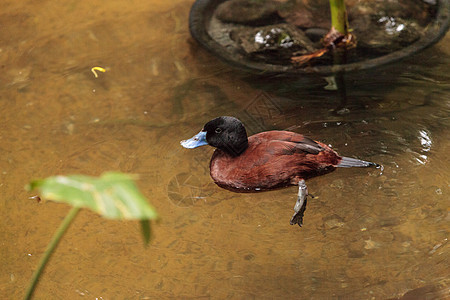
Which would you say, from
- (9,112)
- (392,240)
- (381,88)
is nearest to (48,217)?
(9,112)

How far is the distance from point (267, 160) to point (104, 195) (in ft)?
5.73

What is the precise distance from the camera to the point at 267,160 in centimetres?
290

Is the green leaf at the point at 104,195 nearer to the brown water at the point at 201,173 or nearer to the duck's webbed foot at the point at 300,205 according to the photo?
the brown water at the point at 201,173

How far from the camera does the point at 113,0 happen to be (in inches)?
197

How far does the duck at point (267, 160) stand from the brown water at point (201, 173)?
7 centimetres

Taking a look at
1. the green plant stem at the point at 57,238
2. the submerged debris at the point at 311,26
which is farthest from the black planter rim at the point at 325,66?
the green plant stem at the point at 57,238

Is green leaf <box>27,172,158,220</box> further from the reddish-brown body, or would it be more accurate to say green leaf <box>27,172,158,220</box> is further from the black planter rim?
the black planter rim

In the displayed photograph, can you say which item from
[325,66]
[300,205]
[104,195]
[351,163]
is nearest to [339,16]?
[325,66]

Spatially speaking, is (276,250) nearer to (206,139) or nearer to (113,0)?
(206,139)

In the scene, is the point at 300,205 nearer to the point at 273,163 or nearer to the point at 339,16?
the point at 273,163

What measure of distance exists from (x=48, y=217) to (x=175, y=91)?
4.23 feet

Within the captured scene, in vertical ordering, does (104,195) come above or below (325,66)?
above

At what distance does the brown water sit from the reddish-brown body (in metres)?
0.09

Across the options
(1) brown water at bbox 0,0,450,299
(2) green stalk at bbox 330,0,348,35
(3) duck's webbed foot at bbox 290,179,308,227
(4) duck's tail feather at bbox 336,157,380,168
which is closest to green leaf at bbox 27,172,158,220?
(1) brown water at bbox 0,0,450,299
